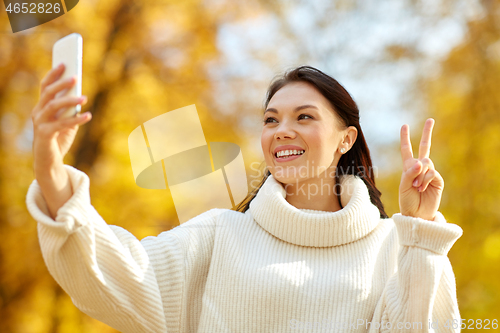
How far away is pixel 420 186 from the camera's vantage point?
1431 millimetres

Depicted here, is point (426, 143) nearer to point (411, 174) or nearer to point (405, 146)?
point (405, 146)

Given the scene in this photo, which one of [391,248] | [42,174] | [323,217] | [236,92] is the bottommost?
[391,248]

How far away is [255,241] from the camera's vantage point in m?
1.78

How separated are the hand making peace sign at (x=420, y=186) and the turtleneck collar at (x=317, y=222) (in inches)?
12.0

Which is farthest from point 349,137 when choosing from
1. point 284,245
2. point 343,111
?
point 284,245

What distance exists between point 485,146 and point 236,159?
3.10 metres

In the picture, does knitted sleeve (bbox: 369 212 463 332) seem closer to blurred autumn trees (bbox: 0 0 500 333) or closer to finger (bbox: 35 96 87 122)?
finger (bbox: 35 96 87 122)

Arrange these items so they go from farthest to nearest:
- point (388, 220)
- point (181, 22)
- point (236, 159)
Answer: point (181, 22)
point (236, 159)
point (388, 220)

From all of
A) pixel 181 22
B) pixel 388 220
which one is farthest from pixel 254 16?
pixel 388 220

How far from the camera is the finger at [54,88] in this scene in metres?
1.06

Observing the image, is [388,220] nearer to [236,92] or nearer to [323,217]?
[323,217]

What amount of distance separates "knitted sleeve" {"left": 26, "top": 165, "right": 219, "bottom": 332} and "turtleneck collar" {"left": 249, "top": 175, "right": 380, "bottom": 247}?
1.31 ft

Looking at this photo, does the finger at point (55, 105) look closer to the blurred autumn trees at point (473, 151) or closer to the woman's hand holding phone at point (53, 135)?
the woman's hand holding phone at point (53, 135)

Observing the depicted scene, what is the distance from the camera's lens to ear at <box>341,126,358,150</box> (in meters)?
2.05
